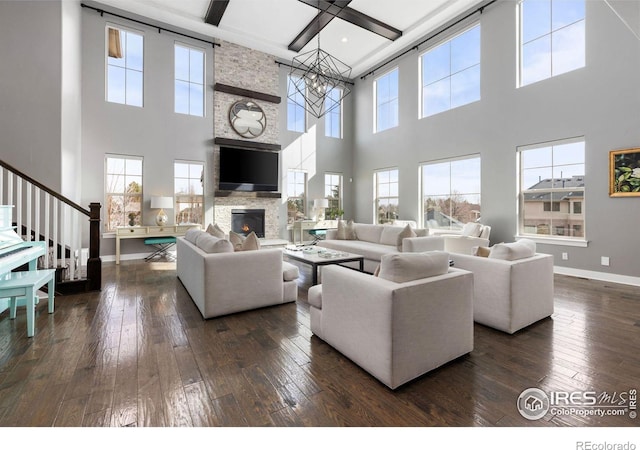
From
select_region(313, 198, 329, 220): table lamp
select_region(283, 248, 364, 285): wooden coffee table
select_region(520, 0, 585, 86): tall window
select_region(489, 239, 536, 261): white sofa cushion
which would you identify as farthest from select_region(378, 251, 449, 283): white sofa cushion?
select_region(313, 198, 329, 220): table lamp

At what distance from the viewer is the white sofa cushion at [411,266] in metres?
1.95

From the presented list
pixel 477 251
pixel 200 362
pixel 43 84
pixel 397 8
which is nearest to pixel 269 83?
pixel 397 8

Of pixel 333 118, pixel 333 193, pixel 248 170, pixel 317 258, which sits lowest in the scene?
pixel 317 258

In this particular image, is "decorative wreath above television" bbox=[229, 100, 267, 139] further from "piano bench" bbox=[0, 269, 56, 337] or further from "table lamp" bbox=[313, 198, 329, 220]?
"piano bench" bbox=[0, 269, 56, 337]

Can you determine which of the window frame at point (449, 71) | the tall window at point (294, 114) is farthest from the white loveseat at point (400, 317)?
the tall window at point (294, 114)

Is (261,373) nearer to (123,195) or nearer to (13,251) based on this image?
(13,251)

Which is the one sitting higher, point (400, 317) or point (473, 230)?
point (473, 230)

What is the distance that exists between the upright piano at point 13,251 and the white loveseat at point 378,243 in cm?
399

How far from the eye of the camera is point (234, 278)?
3.12 m

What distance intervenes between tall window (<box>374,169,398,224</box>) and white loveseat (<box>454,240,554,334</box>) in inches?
214

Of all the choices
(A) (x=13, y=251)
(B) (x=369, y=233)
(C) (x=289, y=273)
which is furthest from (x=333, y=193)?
(A) (x=13, y=251)

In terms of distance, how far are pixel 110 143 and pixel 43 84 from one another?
6.20ft

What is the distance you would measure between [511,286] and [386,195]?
623cm
